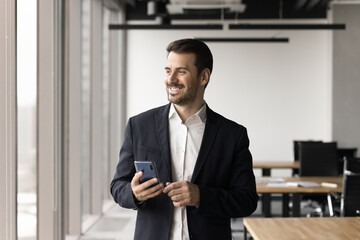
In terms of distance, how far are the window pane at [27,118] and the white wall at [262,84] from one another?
18.9ft

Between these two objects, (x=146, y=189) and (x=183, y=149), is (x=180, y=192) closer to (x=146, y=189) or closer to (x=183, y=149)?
(x=146, y=189)

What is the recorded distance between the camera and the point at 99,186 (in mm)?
8672

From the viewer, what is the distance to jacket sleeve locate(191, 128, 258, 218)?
1.91 meters

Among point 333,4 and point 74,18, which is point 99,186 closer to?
point 74,18

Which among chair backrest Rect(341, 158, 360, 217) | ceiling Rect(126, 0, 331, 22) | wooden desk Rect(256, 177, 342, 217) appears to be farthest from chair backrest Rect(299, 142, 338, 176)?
ceiling Rect(126, 0, 331, 22)

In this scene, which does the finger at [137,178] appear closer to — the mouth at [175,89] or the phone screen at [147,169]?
the phone screen at [147,169]

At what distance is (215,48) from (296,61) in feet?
5.58

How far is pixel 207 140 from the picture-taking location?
2004 mm

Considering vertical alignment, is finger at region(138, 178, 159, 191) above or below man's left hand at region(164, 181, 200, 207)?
above

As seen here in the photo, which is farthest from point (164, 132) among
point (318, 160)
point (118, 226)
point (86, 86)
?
point (86, 86)

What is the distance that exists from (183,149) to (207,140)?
10cm
